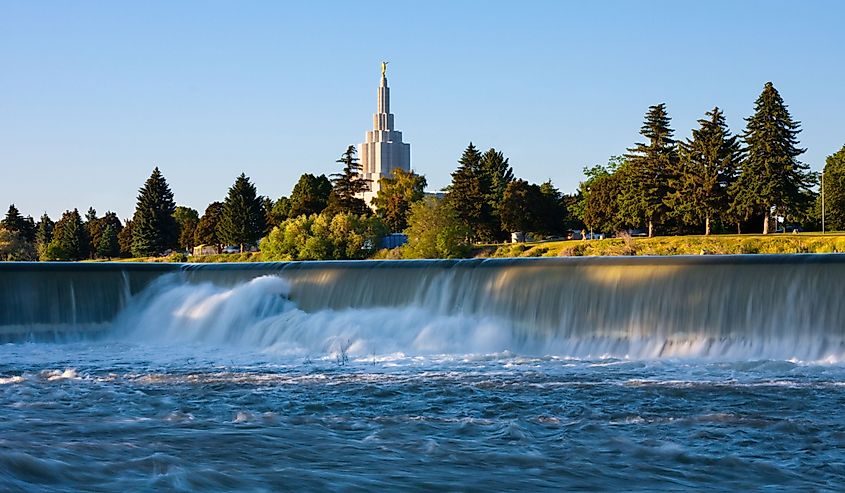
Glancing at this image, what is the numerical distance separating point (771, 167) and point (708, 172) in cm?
476

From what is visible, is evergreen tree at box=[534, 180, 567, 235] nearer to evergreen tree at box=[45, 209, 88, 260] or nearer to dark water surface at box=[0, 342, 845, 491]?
evergreen tree at box=[45, 209, 88, 260]

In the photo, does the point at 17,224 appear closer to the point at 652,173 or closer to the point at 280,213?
the point at 280,213

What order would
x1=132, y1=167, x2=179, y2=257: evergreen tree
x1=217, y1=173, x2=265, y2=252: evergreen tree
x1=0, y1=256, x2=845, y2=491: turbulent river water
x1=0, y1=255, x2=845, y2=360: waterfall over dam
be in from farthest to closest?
x1=132, y1=167, x2=179, y2=257: evergreen tree
x1=217, y1=173, x2=265, y2=252: evergreen tree
x1=0, y1=255, x2=845, y2=360: waterfall over dam
x1=0, y1=256, x2=845, y2=491: turbulent river water

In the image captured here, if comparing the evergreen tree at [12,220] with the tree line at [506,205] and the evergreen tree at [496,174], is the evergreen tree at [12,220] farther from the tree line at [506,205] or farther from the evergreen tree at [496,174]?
the evergreen tree at [496,174]

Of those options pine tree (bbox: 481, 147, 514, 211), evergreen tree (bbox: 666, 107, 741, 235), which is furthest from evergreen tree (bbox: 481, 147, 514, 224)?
evergreen tree (bbox: 666, 107, 741, 235)

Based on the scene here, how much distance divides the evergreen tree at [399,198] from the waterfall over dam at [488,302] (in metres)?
65.5

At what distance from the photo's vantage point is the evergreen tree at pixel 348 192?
98938 millimetres

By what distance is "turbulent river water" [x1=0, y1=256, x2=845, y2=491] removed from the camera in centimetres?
982

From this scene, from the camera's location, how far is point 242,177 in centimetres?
9900

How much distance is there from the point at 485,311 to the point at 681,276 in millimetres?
4107

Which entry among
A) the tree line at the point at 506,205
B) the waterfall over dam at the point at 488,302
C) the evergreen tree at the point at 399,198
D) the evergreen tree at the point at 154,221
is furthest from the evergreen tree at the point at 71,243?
the waterfall over dam at the point at 488,302

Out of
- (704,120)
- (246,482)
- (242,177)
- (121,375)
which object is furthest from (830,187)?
(246,482)

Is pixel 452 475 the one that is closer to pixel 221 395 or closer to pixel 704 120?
pixel 221 395

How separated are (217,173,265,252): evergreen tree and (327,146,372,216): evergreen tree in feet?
22.7
